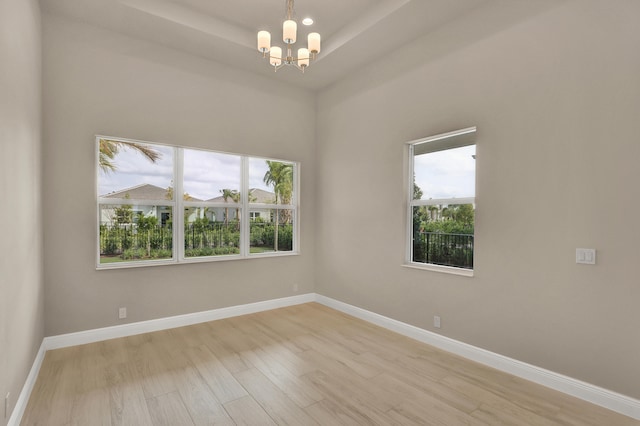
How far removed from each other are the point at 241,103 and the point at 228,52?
0.68m

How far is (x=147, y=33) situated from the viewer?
369 cm

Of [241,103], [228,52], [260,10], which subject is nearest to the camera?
[260,10]

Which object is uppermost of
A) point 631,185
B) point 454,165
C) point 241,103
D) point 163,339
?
point 241,103

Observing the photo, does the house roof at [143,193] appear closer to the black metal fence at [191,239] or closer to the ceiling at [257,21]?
the black metal fence at [191,239]

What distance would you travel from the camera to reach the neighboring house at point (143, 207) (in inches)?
146

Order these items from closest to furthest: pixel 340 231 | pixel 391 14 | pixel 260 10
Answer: pixel 391 14 < pixel 260 10 < pixel 340 231

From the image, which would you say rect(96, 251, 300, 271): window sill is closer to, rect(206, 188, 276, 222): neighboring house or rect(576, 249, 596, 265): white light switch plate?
rect(206, 188, 276, 222): neighboring house

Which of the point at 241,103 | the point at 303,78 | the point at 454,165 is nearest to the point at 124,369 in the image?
the point at 241,103

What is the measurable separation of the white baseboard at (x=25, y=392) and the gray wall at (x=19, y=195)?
7 centimetres

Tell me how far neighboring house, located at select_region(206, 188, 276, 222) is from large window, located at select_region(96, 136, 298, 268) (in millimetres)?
13

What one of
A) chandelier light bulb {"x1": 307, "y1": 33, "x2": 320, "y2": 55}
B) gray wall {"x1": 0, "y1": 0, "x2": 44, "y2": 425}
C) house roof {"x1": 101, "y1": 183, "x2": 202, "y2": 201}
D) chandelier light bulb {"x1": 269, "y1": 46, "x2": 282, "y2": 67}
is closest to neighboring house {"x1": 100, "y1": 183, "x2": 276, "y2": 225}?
house roof {"x1": 101, "y1": 183, "x2": 202, "y2": 201}

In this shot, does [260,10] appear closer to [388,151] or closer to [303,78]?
[303,78]

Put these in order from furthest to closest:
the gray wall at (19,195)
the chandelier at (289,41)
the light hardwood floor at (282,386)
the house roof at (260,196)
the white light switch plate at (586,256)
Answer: the house roof at (260,196) < the chandelier at (289,41) < the white light switch plate at (586,256) < the light hardwood floor at (282,386) < the gray wall at (19,195)

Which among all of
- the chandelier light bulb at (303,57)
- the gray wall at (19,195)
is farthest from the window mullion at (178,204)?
the chandelier light bulb at (303,57)
